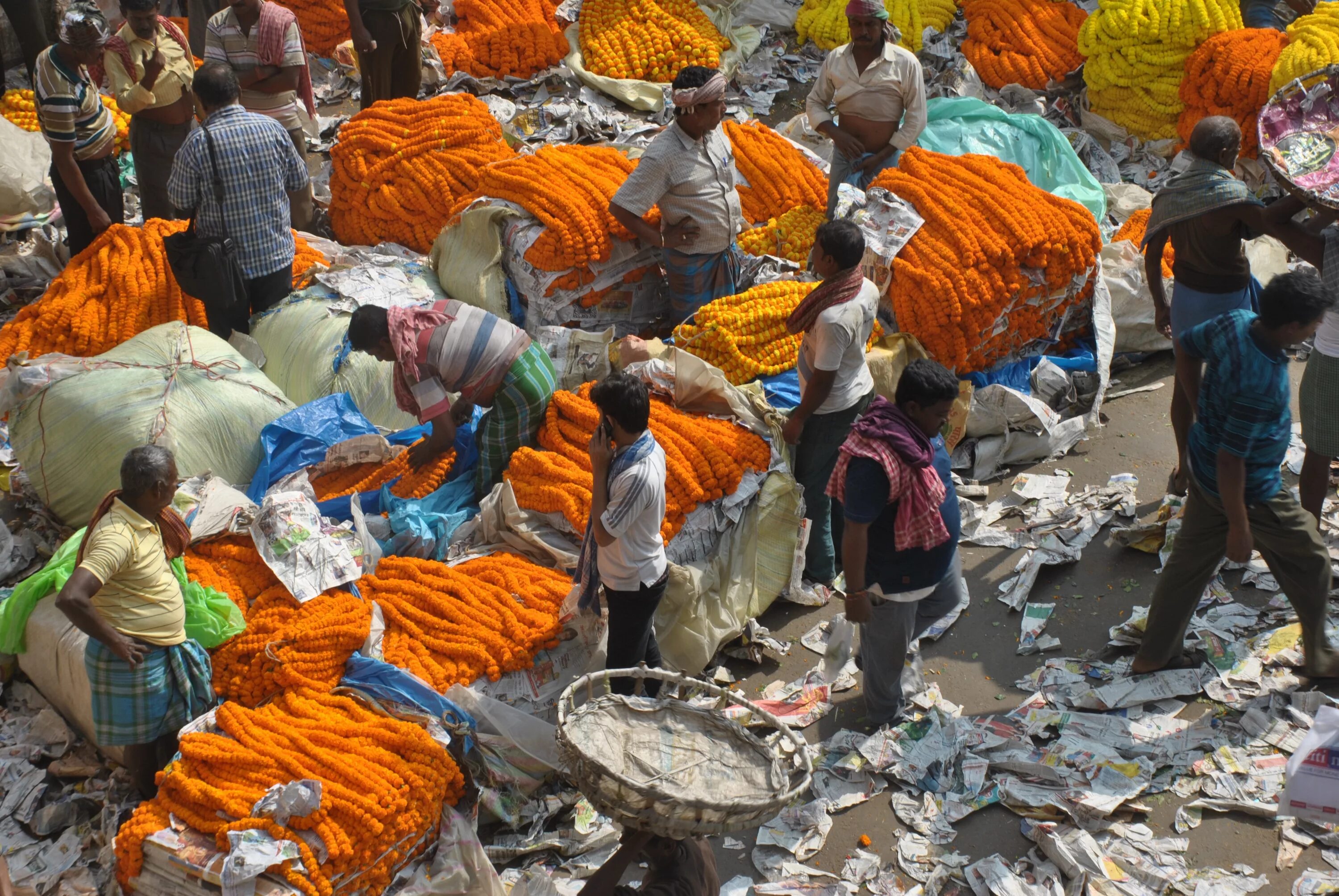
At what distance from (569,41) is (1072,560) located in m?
5.49

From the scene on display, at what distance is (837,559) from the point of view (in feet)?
17.7

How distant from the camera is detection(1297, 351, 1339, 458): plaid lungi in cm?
443

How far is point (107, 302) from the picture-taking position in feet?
19.1

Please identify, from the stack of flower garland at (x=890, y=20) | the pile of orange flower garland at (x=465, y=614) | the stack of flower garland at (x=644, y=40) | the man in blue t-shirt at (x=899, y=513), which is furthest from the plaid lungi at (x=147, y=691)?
the stack of flower garland at (x=890, y=20)

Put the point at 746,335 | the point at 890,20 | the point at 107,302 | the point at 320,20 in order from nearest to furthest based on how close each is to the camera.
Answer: the point at 746,335, the point at 107,302, the point at 890,20, the point at 320,20

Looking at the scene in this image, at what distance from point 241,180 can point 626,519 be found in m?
2.84

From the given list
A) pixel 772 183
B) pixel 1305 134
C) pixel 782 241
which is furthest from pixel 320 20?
pixel 1305 134

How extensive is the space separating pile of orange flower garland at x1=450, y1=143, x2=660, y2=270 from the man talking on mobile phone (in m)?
→ 2.13

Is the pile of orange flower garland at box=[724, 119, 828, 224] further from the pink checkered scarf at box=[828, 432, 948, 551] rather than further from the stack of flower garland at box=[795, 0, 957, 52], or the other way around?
the pink checkered scarf at box=[828, 432, 948, 551]

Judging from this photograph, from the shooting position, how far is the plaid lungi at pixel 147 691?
375 centimetres

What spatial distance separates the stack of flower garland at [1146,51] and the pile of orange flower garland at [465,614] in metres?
5.55

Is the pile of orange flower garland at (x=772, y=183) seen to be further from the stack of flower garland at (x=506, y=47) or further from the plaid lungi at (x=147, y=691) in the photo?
the plaid lungi at (x=147, y=691)

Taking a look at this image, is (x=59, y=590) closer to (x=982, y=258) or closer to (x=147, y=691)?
(x=147, y=691)

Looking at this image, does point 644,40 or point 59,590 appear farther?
point 644,40
